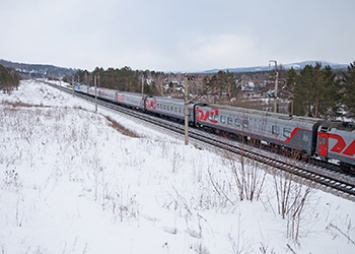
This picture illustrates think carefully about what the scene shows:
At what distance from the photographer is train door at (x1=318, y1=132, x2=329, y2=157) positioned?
13.7m

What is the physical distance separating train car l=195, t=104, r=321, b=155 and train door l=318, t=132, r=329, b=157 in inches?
21.3

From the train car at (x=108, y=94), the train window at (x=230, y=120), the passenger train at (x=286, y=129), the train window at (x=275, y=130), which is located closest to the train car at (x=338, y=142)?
the passenger train at (x=286, y=129)

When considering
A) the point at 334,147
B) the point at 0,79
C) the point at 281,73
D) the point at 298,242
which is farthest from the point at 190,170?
the point at 0,79

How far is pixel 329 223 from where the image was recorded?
6.02 m

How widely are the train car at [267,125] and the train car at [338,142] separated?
68 centimetres

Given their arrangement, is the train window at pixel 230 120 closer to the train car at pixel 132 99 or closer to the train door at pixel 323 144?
the train door at pixel 323 144

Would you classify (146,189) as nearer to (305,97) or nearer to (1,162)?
(1,162)

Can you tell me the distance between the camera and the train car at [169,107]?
2777cm

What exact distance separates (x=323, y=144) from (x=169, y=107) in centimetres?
1913

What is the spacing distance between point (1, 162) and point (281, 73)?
89.3 ft

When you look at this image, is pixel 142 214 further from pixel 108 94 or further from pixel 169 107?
pixel 108 94

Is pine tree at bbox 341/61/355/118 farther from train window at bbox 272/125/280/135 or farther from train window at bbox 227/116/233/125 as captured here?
train window at bbox 272/125/280/135

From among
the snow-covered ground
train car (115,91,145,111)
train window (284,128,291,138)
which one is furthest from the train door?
train car (115,91,145,111)

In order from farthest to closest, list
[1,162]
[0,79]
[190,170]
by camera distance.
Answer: [0,79], [190,170], [1,162]
